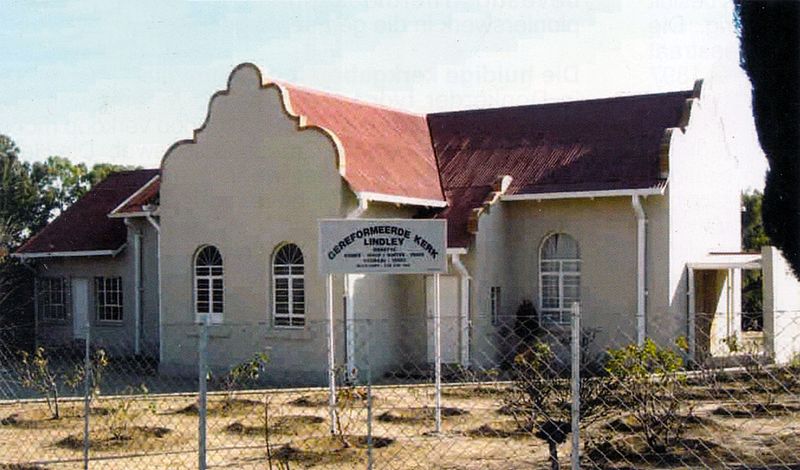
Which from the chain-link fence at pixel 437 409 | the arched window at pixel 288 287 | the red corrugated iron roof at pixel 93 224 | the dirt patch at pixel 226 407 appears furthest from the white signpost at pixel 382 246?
the red corrugated iron roof at pixel 93 224

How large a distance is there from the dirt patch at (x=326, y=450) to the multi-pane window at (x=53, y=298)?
17798 mm

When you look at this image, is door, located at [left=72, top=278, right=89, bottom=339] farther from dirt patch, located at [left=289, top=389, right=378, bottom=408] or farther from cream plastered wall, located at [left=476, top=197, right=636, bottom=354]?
dirt patch, located at [left=289, top=389, right=378, bottom=408]

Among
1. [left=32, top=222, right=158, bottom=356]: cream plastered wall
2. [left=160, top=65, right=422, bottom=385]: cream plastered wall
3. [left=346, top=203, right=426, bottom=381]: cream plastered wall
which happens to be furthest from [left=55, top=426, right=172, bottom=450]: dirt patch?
[left=32, top=222, right=158, bottom=356]: cream plastered wall

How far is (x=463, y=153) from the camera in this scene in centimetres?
2594

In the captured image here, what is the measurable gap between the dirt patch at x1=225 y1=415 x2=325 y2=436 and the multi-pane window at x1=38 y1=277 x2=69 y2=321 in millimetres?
15626

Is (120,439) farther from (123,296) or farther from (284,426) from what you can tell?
(123,296)

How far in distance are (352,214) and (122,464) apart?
10.1 m

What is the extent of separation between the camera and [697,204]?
24344 mm

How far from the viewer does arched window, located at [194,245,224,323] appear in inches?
939

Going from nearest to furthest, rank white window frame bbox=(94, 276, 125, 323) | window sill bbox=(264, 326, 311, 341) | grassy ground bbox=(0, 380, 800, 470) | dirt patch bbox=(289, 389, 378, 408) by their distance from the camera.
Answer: grassy ground bbox=(0, 380, 800, 470) < dirt patch bbox=(289, 389, 378, 408) < window sill bbox=(264, 326, 311, 341) < white window frame bbox=(94, 276, 125, 323)

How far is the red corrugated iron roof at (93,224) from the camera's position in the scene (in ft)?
94.1

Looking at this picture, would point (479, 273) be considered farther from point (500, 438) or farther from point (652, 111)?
point (500, 438)

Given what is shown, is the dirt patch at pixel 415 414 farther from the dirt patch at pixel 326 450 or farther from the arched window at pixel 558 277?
the arched window at pixel 558 277

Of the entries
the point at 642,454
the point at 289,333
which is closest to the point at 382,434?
the point at 642,454
